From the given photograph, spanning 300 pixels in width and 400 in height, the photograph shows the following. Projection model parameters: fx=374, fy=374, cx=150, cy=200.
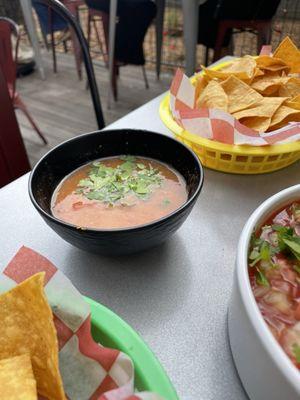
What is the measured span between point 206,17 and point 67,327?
121 inches

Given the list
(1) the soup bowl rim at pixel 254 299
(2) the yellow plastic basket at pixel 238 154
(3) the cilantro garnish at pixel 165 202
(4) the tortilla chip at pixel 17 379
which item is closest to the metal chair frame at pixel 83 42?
(2) the yellow plastic basket at pixel 238 154

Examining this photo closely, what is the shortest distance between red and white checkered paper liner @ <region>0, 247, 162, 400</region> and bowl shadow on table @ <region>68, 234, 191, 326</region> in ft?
0.43

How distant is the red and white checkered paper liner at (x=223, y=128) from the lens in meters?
0.74

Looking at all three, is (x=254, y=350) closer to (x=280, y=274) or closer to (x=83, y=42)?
(x=280, y=274)

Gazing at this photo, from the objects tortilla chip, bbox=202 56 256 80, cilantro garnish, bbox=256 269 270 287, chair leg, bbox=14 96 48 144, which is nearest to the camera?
cilantro garnish, bbox=256 269 270 287

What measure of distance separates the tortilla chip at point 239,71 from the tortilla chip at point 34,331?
0.75 meters

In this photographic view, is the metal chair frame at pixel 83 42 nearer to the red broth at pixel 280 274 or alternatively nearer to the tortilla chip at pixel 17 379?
the red broth at pixel 280 274

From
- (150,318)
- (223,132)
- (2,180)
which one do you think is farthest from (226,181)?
(2,180)

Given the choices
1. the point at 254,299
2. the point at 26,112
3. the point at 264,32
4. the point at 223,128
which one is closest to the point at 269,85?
the point at 223,128

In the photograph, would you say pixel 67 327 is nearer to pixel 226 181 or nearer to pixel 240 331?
pixel 240 331

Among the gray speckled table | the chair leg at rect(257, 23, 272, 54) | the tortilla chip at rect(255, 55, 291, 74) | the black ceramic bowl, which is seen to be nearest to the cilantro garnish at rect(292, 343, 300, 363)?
the gray speckled table

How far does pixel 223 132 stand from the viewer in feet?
2.52

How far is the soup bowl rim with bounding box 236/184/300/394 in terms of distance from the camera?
337mm

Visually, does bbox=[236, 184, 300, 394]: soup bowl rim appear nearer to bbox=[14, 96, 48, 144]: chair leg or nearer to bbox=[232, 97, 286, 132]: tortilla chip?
bbox=[232, 97, 286, 132]: tortilla chip
